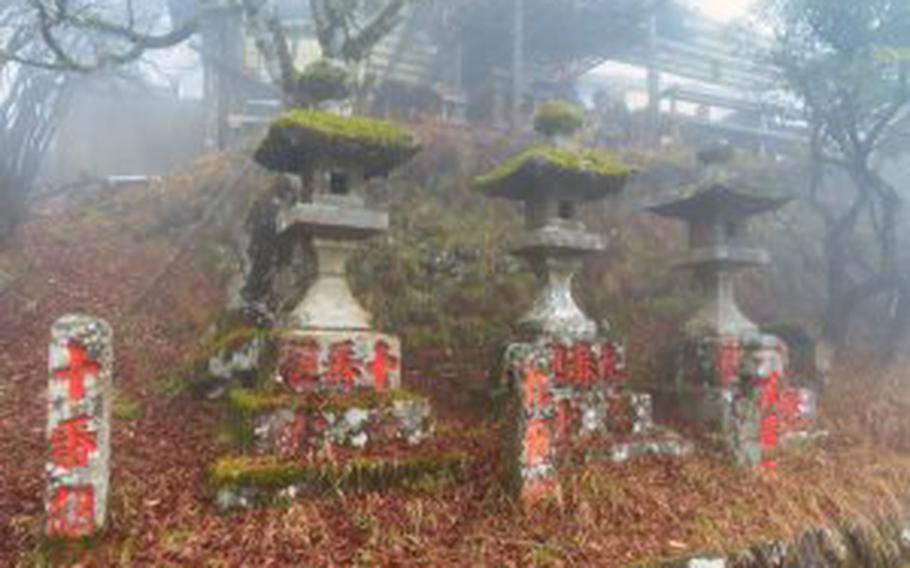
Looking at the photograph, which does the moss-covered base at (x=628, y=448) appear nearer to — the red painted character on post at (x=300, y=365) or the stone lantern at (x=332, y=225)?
the stone lantern at (x=332, y=225)

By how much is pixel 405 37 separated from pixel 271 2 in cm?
828

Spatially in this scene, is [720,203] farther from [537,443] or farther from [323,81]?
[323,81]

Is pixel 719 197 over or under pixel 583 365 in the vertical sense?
over

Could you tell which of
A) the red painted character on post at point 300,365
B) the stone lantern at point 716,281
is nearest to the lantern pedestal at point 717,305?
the stone lantern at point 716,281

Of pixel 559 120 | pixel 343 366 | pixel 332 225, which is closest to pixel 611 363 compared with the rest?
pixel 559 120

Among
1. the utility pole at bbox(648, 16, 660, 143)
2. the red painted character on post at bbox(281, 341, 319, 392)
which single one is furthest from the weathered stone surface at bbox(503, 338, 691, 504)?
the utility pole at bbox(648, 16, 660, 143)

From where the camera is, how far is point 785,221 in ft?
47.9

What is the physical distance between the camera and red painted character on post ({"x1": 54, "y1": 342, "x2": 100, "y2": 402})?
441 centimetres

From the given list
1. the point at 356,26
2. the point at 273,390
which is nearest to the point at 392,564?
the point at 273,390

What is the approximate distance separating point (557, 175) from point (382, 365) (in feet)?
9.82

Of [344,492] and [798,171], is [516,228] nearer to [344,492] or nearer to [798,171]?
[344,492]

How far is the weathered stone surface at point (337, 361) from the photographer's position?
230 inches

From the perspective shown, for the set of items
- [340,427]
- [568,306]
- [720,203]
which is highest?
[720,203]

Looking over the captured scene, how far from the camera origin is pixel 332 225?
6312mm
